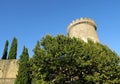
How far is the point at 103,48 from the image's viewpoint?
89.2ft

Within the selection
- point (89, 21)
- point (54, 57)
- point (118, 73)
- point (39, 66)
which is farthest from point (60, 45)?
point (89, 21)

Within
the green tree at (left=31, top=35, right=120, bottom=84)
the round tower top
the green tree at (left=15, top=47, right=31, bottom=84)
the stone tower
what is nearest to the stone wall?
the green tree at (left=15, top=47, right=31, bottom=84)

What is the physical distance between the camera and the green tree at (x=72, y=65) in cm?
2348

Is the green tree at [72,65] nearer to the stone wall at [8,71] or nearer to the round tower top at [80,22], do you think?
the stone wall at [8,71]

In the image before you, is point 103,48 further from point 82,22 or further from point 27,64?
point 82,22

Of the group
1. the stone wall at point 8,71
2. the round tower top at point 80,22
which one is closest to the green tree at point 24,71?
the stone wall at point 8,71

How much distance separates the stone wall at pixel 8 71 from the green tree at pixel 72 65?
8.89 metres

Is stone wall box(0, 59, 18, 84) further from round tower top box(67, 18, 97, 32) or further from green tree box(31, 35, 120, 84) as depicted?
round tower top box(67, 18, 97, 32)

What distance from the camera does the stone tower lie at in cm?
3909

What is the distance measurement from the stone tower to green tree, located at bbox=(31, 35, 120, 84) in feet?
44.6

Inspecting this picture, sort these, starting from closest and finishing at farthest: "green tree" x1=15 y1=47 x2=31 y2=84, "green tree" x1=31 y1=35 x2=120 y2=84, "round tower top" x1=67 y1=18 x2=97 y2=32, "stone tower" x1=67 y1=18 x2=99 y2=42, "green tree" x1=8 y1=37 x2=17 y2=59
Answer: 1. "green tree" x1=31 y1=35 x2=120 y2=84
2. "green tree" x1=15 y1=47 x2=31 y2=84
3. "stone tower" x1=67 y1=18 x2=99 y2=42
4. "round tower top" x1=67 y1=18 x2=97 y2=32
5. "green tree" x1=8 y1=37 x2=17 y2=59

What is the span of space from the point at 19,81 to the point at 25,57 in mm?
3471

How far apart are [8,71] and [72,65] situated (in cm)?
1420

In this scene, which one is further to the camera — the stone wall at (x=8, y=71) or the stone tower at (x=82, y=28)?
the stone tower at (x=82, y=28)
